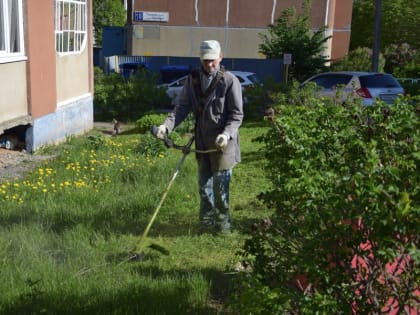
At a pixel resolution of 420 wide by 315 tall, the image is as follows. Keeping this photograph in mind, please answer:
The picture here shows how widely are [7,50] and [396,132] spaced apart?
7876mm

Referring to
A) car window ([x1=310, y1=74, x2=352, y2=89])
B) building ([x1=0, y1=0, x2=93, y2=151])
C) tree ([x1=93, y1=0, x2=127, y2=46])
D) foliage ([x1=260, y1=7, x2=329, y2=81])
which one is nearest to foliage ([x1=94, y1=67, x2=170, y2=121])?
building ([x1=0, y1=0, x2=93, y2=151])

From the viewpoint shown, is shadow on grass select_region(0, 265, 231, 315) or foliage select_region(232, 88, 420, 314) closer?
foliage select_region(232, 88, 420, 314)

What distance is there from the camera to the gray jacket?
523cm

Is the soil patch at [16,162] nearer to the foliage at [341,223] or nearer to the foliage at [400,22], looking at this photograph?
the foliage at [341,223]

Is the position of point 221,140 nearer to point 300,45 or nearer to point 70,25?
point 70,25

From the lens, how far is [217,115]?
531cm

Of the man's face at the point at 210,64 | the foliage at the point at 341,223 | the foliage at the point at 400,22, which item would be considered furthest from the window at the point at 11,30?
the foliage at the point at 400,22

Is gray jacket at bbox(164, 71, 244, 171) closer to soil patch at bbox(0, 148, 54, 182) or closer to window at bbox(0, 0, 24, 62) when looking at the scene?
soil patch at bbox(0, 148, 54, 182)

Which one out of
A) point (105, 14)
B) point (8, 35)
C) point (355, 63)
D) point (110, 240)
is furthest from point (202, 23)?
point (110, 240)

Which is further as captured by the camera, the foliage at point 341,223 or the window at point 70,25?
the window at point 70,25

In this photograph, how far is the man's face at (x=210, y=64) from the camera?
16.9 ft

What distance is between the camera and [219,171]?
539 cm

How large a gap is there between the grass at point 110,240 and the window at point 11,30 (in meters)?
2.10

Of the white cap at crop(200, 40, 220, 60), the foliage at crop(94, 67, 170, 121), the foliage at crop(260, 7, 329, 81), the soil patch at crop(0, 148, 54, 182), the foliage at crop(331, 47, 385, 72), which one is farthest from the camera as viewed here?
the foliage at crop(331, 47, 385, 72)
